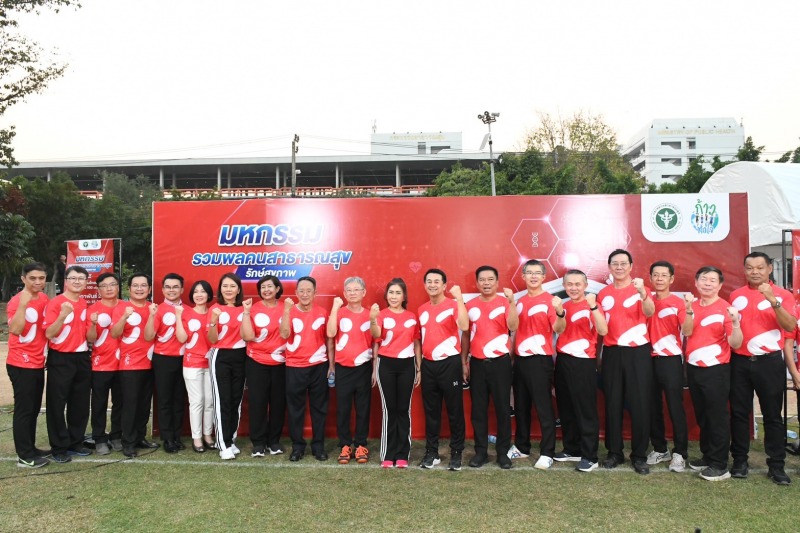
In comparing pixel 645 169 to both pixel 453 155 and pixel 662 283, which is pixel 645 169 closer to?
pixel 453 155

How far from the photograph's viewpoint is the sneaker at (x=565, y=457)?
4.36 metres

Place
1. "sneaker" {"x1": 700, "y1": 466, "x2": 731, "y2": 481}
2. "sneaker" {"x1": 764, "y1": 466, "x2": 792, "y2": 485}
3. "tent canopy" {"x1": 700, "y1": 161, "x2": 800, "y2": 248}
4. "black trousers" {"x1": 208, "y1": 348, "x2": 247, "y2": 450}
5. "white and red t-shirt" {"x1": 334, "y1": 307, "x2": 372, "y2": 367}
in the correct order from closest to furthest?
"sneaker" {"x1": 764, "y1": 466, "x2": 792, "y2": 485}, "sneaker" {"x1": 700, "y1": 466, "x2": 731, "y2": 481}, "white and red t-shirt" {"x1": 334, "y1": 307, "x2": 372, "y2": 367}, "black trousers" {"x1": 208, "y1": 348, "x2": 247, "y2": 450}, "tent canopy" {"x1": 700, "y1": 161, "x2": 800, "y2": 248}

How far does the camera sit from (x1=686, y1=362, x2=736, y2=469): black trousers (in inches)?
155

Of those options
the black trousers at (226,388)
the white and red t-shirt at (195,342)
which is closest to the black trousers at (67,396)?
the white and red t-shirt at (195,342)

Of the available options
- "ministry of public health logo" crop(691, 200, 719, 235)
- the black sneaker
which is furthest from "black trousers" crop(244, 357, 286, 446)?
"ministry of public health logo" crop(691, 200, 719, 235)

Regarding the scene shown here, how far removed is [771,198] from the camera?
902 centimetres

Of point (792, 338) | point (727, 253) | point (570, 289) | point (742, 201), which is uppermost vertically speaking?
point (742, 201)

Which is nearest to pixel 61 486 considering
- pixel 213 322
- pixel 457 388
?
pixel 213 322

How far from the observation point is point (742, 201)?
5121 millimetres

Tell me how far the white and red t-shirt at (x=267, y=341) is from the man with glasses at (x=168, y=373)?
0.69 m

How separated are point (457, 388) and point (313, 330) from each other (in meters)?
1.29

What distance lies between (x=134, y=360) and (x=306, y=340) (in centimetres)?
151

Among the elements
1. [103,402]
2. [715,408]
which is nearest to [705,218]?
[715,408]

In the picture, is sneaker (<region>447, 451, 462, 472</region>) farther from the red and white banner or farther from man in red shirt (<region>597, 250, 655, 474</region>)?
the red and white banner
